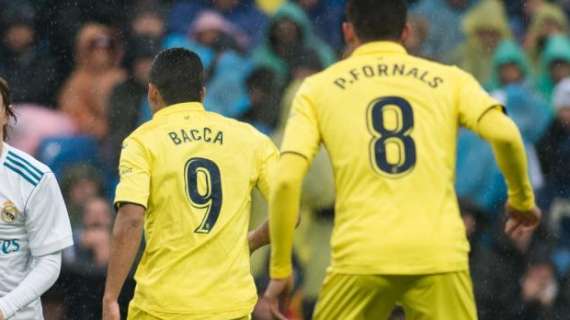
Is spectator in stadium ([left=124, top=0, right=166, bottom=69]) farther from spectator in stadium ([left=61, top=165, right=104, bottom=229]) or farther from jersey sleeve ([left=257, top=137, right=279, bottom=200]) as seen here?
jersey sleeve ([left=257, top=137, right=279, bottom=200])

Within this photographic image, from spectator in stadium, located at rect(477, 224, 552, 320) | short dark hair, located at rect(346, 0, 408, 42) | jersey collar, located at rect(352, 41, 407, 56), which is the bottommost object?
spectator in stadium, located at rect(477, 224, 552, 320)

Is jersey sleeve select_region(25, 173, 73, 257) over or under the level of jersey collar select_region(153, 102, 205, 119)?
under

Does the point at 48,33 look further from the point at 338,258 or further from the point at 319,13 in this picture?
the point at 338,258

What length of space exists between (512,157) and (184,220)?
63.2 inches

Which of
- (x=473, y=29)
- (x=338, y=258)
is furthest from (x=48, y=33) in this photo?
(x=338, y=258)

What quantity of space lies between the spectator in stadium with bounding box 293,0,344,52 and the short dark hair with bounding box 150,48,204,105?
5.76m

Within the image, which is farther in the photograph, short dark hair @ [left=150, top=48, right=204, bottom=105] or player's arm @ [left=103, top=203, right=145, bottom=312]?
short dark hair @ [left=150, top=48, right=204, bottom=105]

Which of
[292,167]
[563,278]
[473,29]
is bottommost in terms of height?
[563,278]

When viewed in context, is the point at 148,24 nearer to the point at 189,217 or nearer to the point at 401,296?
the point at 189,217

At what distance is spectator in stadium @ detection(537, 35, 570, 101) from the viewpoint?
12.9 m

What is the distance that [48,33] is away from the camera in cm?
1280

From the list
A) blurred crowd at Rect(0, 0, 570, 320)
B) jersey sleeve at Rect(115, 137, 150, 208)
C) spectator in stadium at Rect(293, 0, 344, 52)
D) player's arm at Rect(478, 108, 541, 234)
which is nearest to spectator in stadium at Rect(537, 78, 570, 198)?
blurred crowd at Rect(0, 0, 570, 320)

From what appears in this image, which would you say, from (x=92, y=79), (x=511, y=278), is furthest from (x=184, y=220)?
(x=92, y=79)

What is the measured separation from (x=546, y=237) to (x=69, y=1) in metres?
3.99
